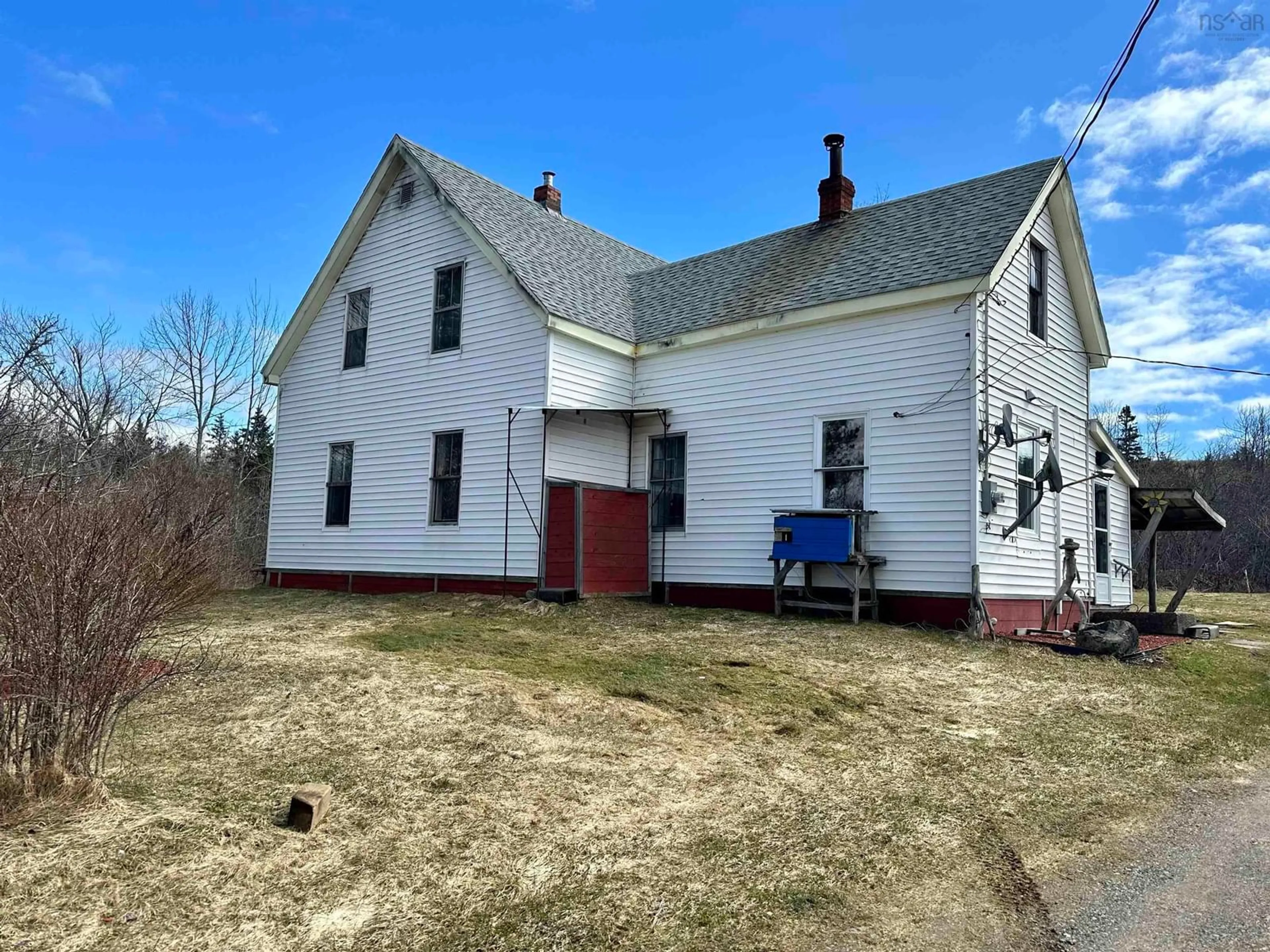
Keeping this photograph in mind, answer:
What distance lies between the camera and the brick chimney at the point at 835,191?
14.1 m

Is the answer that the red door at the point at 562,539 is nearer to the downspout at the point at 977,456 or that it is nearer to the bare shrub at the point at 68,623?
the downspout at the point at 977,456

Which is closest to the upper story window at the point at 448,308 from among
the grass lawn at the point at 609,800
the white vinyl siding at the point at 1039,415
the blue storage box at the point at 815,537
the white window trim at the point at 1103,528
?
the blue storage box at the point at 815,537

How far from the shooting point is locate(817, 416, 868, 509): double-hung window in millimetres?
11156

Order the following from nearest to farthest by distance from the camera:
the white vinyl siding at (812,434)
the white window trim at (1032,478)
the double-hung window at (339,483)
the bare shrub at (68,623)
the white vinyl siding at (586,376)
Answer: the bare shrub at (68,623) < the white vinyl siding at (812,434) < the white window trim at (1032,478) < the white vinyl siding at (586,376) < the double-hung window at (339,483)

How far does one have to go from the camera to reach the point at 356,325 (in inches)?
605

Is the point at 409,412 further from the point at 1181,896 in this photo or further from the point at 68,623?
the point at 1181,896

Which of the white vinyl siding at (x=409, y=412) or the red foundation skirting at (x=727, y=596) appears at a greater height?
the white vinyl siding at (x=409, y=412)

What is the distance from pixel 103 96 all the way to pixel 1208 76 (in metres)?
22.7

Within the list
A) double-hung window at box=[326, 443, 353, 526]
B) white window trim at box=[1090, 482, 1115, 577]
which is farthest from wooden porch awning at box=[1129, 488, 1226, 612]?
double-hung window at box=[326, 443, 353, 526]

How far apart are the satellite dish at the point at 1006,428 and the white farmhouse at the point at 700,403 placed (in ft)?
0.31

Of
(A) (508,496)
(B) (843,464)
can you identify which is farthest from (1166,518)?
(A) (508,496)

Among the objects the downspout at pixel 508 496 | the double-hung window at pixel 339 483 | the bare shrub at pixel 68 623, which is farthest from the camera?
the double-hung window at pixel 339 483

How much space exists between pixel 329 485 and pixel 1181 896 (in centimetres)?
1437

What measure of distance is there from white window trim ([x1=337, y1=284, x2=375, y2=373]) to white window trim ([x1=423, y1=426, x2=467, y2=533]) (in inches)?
93.3
